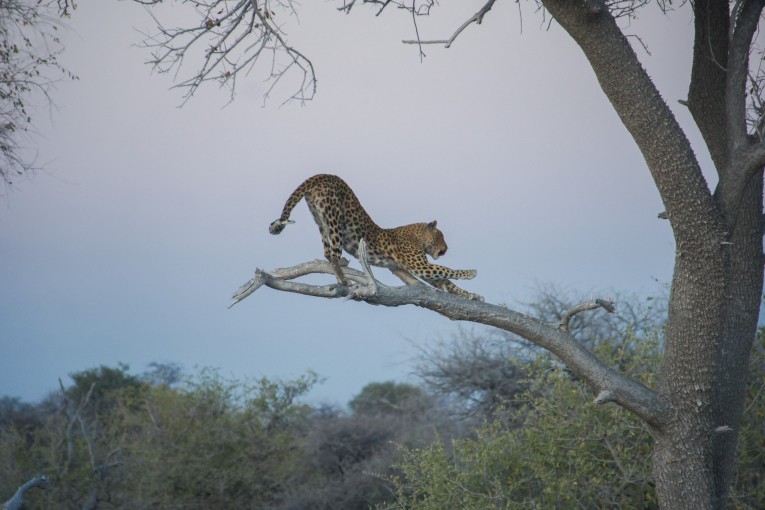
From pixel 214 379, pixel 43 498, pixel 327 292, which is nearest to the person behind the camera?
pixel 327 292

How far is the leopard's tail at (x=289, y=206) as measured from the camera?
5.82 m

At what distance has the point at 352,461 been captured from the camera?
16.5 meters

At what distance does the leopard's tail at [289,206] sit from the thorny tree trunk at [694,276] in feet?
6.29

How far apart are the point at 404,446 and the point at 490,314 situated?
4175 mm

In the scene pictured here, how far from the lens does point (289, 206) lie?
5.93 metres

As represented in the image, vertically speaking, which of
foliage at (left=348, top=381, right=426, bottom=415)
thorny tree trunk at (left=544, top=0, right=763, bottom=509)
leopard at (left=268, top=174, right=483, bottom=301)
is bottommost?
thorny tree trunk at (left=544, top=0, right=763, bottom=509)

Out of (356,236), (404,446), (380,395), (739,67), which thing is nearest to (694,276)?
(739,67)

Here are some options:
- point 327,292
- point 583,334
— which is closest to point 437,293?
point 327,292

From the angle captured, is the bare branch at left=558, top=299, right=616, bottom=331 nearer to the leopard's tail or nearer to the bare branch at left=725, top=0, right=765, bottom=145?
the bare branch at left=725, top=0, right=765, bottom=145

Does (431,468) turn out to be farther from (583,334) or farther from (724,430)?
(583,334)

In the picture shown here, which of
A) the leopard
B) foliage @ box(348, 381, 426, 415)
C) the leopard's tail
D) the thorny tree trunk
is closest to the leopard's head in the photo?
the leopard

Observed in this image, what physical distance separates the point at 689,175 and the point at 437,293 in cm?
170

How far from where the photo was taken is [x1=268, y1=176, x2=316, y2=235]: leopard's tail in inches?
229

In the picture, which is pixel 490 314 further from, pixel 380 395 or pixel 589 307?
pixel 380 395
